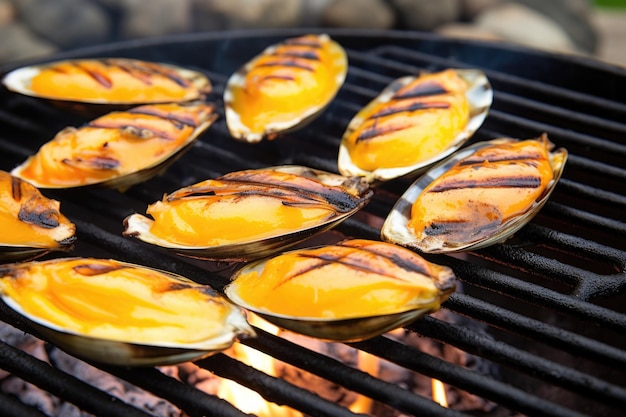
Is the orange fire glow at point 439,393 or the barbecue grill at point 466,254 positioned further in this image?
the orange fire glow at point 439,393

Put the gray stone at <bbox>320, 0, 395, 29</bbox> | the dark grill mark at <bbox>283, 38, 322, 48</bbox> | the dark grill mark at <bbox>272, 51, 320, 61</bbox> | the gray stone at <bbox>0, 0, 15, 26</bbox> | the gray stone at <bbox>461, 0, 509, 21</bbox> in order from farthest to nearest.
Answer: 1. the gray stone at <bbox>461, 0, 509, 21</bbox>
2. the gray stone at <bbox>320, 0, 395, 29</bbox>
3. the gray stone at <bbox>0, 0, 15, 26</bbox>
4. the dark grill mark at <bbox>283, 38, 322, 48</bbox>
5. the dark grill mark at <bbox>272, 51, 320, 61</bbox>

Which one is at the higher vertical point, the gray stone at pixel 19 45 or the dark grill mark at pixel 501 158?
the dark grill mark at pixel 501 158

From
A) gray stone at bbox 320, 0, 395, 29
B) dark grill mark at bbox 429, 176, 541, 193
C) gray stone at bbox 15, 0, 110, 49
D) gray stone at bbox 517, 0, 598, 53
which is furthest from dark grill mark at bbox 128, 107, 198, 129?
gray stone at bbox 517, 0, 598, 53

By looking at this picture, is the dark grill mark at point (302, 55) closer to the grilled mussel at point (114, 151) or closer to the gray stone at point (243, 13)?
the grilled mussel at point (114, 151)

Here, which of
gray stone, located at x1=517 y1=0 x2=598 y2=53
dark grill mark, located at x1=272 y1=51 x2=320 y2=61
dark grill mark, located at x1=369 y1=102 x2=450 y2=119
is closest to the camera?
dark grill mark, located at x1=369 y1=102 x2=450 y2=119

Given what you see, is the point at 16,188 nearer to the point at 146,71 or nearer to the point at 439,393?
the point at 146,71

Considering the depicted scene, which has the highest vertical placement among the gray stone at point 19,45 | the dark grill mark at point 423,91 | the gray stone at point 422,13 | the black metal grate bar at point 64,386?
the gray stone at point 422,13

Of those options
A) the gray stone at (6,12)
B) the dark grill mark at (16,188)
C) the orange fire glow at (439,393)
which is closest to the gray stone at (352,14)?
the gray stone at (6,12)

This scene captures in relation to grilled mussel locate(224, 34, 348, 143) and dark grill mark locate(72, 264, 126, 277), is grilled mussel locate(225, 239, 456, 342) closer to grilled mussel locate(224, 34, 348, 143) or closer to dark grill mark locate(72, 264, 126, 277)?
dark grill mark locate(72, 264, 126, 277)

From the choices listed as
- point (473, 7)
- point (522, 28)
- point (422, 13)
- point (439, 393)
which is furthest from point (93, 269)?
point (473, 7)
